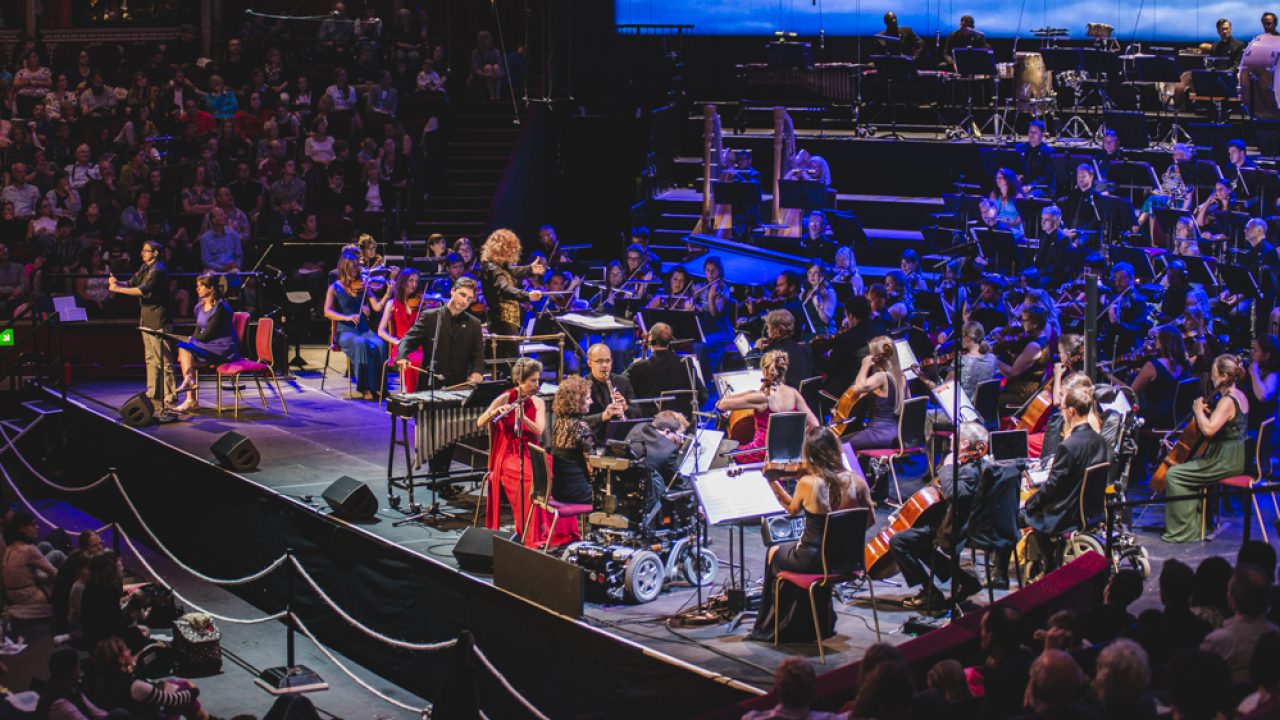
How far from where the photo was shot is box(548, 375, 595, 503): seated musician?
9.20 m

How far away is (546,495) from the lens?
9.21 meters

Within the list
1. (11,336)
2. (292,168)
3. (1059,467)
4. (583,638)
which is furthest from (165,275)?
(1059,467)

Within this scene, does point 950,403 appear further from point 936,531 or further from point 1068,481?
point 936,531

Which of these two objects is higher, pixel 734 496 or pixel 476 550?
pixel 734 496

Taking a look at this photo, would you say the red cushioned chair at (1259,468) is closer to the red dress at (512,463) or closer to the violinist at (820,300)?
the violinist at (820,300)

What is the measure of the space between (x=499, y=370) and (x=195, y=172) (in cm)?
724

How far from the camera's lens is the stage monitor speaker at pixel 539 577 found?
827cm

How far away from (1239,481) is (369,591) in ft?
19.0

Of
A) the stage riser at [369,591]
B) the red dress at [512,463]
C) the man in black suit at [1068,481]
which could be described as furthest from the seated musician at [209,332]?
the man in black suit at [1068,481]

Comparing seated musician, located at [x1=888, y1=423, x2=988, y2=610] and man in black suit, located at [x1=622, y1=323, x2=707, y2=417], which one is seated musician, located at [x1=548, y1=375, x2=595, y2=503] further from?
seated musician, located at [x1=888, y1=423, x2=988, y2=610]

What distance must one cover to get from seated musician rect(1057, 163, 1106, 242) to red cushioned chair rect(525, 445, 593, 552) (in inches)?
280

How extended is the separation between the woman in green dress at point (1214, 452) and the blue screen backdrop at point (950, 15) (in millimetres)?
9711

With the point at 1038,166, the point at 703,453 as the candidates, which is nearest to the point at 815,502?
the point at 703,453

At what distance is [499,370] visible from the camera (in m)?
11.9
